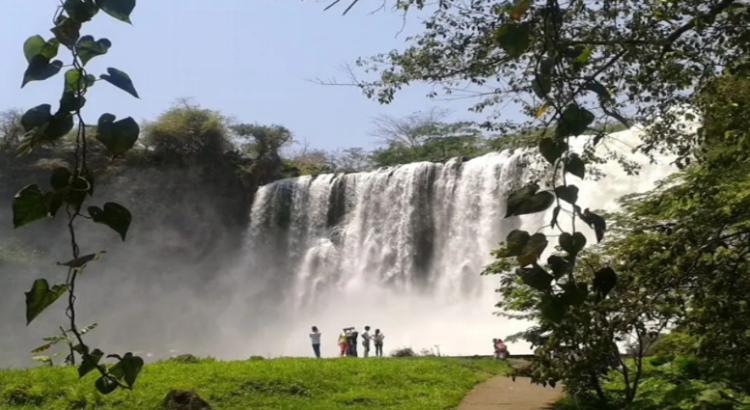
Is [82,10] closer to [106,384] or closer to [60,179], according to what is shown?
[60,179]

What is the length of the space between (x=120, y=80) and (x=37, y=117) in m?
0.08

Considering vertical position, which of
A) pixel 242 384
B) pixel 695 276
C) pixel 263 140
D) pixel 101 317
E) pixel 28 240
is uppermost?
pixel 263 140

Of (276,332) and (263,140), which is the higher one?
(263,140)

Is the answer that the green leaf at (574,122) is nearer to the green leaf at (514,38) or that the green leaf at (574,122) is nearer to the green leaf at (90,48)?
the green leaf at (514,38)

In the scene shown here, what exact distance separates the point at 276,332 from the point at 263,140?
722cm

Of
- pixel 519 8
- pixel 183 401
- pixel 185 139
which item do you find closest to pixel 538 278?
pixel 519 8

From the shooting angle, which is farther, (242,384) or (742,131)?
(242,384)

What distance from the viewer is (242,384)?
33.1 feet

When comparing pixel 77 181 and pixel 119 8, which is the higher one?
pixel 119 8

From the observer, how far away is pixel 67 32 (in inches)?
27.8

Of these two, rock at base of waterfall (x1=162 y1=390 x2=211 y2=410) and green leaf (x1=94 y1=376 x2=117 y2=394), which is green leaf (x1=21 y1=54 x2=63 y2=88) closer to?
green leaf (x1=94 y1=376 x2=117 y2=394)

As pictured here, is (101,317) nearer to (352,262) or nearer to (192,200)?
(192,200)

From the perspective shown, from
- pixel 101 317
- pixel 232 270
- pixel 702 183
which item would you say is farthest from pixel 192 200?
pixel 702 183

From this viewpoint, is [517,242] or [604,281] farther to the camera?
[604,281]
